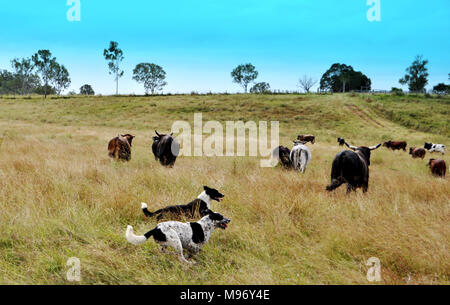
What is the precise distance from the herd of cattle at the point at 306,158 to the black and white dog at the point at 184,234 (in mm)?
3356

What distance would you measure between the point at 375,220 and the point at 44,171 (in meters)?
7.17

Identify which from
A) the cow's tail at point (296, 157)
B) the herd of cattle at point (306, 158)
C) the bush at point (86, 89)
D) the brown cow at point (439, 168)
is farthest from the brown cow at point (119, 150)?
the bush at point (86, 89)

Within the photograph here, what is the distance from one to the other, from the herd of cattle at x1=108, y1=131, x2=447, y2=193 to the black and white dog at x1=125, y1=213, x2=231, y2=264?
3356 mm

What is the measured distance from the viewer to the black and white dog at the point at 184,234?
264cm

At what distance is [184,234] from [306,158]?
656 centimetres

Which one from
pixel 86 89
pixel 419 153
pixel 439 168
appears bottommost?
pixel 439 168

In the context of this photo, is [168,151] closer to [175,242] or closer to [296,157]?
[296,157]

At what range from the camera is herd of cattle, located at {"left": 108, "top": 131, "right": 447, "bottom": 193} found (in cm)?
551

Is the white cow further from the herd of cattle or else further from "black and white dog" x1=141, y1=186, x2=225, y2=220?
"black and white dog" x1=141, y1=186, x2=225, y2=220

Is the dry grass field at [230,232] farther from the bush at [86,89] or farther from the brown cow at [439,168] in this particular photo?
the bush at [86,89]

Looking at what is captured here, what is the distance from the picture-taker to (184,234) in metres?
2.77

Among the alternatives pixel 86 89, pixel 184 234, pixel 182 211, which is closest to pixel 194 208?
pixel 182 211

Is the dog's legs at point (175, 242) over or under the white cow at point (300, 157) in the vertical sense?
under
